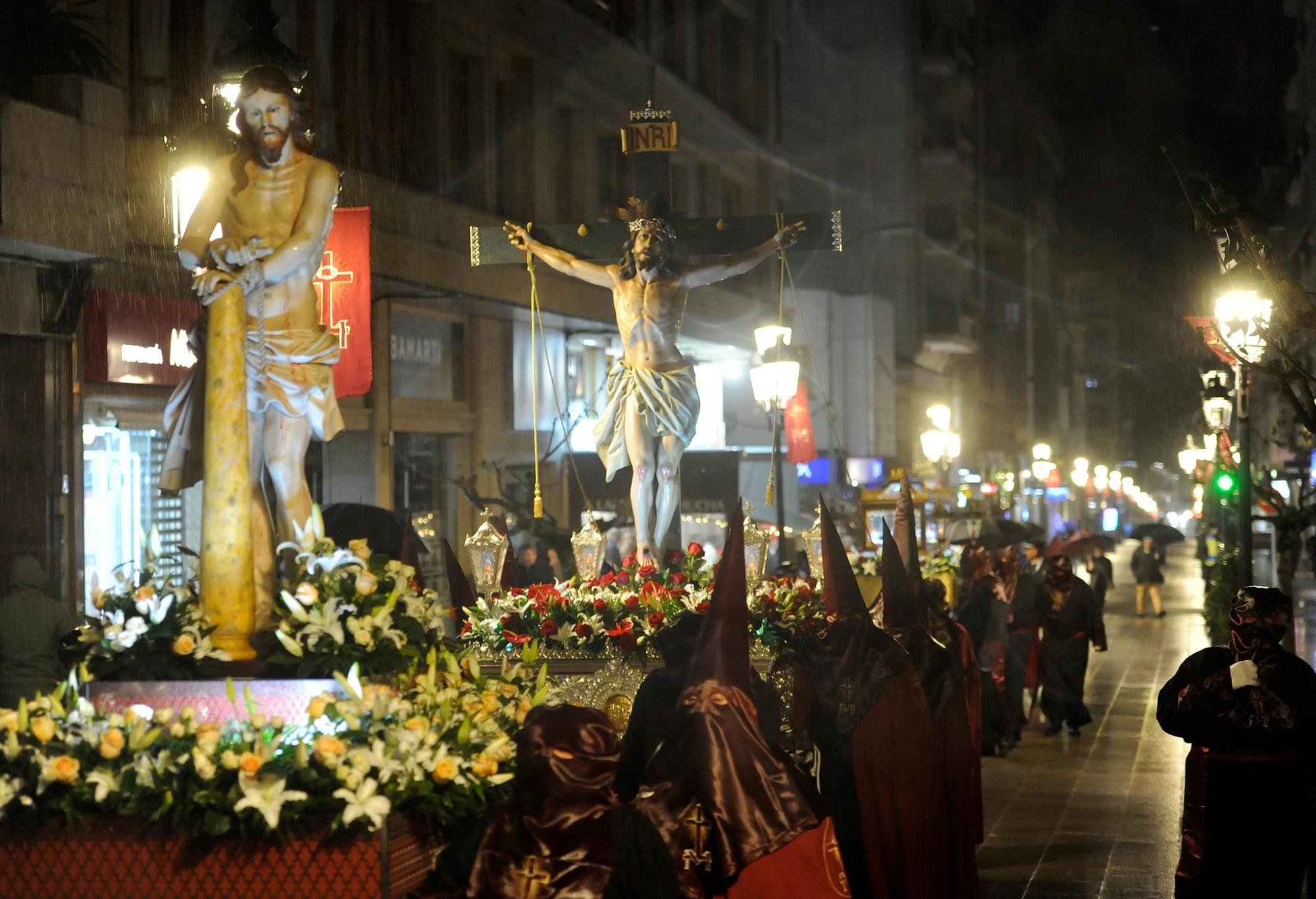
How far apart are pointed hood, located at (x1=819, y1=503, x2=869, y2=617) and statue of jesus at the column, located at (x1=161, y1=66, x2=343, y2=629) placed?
222 cm

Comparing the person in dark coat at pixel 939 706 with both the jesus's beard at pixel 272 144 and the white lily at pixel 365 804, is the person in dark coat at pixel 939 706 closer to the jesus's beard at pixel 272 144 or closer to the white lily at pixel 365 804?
the jesus's beard at pixel 272 144

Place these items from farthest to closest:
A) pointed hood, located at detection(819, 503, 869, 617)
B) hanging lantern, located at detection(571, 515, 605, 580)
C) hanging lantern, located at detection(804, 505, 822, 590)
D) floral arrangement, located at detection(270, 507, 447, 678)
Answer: hanging lantern, located at detection(804, 505, 822, 590)
hanging lantern, located at detection(571, 515, 605, 580)
pointed hood, located at detection(819, 503, 869, 617)
floral arrangement, located at detection(270, 507, 447, 678)

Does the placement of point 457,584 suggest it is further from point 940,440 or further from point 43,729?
point 940,440

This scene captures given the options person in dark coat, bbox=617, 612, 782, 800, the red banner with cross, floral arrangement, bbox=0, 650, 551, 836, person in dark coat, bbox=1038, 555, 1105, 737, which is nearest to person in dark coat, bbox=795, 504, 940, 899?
person in dark coat, bbox=617, 612, 782, 800

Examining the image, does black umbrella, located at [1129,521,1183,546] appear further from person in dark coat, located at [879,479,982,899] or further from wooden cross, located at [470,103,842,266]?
person in dark coat, located at [879,479,982,899]

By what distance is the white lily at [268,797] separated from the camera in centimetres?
510

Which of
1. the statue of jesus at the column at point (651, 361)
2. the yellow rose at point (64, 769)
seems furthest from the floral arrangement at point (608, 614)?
the yellow rose at point (64, 769)

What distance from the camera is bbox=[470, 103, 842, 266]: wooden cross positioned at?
11.0m

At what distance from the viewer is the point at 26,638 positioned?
11.7m

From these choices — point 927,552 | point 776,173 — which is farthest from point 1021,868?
point 776,173

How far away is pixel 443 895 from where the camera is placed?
16.7ft

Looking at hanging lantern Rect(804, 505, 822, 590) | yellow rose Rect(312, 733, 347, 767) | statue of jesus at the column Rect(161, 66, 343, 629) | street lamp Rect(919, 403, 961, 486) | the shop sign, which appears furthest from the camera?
street lamp Rect(919, 403, 961, 486)

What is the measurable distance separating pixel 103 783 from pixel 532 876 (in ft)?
4.48

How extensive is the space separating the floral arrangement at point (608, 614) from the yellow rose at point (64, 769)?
4.06 m
